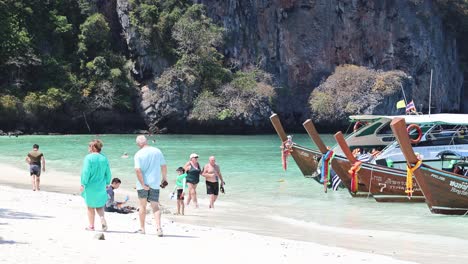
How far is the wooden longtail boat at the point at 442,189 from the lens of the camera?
16.0 metres

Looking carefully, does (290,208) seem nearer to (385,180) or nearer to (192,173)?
(385,180)

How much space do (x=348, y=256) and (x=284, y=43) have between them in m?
56.0

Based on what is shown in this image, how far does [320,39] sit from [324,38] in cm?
49

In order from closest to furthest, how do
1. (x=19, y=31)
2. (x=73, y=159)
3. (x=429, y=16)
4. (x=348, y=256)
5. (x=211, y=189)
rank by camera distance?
(x=348, y=256) → (x=211, y=189) → (x=73, y=159) → (x=19, y=31) → (x=429, y=16)

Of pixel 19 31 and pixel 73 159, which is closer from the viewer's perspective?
pixel 73 159

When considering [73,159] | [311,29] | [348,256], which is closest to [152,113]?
[311,29]

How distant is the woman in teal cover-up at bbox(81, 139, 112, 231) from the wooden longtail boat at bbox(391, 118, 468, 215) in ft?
24.5

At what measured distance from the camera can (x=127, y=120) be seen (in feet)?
197

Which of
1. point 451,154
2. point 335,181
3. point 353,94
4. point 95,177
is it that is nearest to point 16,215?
point 95,177

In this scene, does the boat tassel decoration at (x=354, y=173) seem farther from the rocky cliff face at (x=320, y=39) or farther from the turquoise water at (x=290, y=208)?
the rocky cliff face at (x=320, y=39)

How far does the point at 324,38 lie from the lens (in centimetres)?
6675

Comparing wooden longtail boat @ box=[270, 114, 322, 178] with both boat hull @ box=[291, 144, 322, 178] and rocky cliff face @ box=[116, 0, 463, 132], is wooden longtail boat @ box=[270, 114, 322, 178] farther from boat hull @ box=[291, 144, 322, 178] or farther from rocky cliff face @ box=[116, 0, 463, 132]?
rocky cliff face @ box=[116, 0, 463, 132]

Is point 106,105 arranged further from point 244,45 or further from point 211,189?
point 211,189

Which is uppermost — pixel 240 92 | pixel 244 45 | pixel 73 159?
pixel 244 45
